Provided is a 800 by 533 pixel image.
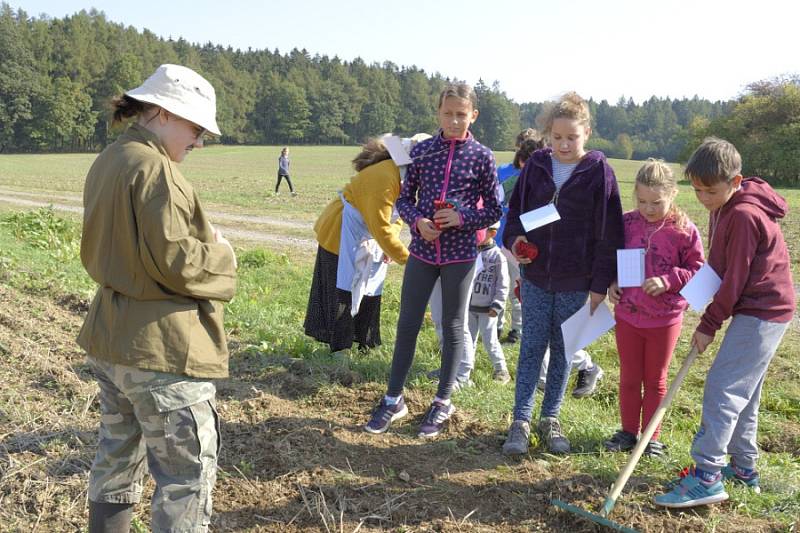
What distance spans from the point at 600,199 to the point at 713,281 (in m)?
0.77

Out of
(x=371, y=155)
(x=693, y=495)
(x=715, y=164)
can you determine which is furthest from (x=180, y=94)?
(x=693, y=495)

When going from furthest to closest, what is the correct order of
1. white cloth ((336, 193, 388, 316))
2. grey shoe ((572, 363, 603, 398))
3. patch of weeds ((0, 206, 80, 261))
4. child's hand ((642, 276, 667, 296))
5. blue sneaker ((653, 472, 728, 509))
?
patch of weeds ((0, 206, 80, 261))
grey shoe ((572, 363, 603, 398))
white cloth ((336, 193, 388, 316))
child's hand ((642, 276, 667, 296))
blue sneaker ((653, 472, 728, 509))

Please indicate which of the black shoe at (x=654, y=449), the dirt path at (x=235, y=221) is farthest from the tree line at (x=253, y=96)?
the black shoe at (x=654, y=449)

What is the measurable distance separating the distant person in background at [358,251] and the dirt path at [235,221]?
6.56 meters

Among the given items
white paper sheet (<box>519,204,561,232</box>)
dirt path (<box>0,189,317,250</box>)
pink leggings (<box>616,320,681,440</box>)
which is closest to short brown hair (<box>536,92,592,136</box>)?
white paper sheet (<box>519,204,561,232</box>)

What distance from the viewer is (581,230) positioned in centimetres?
374

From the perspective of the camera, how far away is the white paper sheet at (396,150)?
13.9 ft

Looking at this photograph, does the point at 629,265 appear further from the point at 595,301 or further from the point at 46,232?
the point at 46,232

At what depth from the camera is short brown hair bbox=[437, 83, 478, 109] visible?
12.8 feet

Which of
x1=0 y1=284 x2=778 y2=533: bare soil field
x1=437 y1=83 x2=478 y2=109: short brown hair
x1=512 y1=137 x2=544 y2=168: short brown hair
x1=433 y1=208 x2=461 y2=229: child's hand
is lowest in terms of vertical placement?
x1=0 y1=284 x2=778 y2=533: bare soil field

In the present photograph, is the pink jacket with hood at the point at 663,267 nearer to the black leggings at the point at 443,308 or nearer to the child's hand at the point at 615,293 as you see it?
the child's hand at the point at 615,293

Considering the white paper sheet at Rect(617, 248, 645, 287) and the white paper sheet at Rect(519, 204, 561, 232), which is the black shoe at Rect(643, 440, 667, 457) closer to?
the white paper sheet at Rect(617, 248, 645, 287)

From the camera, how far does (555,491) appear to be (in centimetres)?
336

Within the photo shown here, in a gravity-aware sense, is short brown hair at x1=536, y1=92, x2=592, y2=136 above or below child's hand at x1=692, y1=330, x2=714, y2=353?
above
